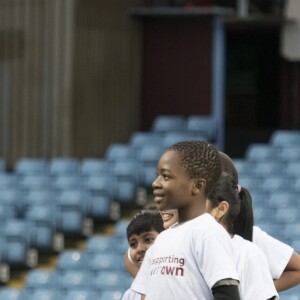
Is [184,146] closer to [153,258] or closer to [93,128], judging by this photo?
[153,258]

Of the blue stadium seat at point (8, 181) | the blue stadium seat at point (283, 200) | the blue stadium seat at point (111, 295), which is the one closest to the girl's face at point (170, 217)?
the blue stadium seat at point (111, 295)

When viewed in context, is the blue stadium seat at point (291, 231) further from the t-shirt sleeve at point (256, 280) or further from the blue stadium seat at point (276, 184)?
the t-shirt sleeve at point (256, 280)

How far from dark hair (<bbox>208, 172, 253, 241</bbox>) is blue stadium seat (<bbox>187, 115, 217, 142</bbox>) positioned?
36.3 ft

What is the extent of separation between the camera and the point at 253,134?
55.4 ft

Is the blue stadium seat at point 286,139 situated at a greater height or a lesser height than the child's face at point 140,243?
lesser

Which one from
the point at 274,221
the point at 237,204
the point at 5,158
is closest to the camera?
the point at 237,204

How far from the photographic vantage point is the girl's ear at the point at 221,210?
3.96 metres

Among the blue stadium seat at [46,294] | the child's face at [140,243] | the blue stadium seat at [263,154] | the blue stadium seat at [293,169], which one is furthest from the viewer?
the blue stadium seat at [263,154]

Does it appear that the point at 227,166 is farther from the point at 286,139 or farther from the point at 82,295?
the point at 286,139

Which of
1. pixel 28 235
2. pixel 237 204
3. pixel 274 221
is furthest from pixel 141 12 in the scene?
pixel 237 204

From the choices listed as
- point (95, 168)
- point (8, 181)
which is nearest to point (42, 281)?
point (95, 168)

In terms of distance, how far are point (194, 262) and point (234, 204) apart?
38 cm

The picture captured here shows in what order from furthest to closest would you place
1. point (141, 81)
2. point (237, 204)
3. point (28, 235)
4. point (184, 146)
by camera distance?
1. point (141, 81)
2. point (28, 235)
3. point (237, 204)
4. point (184, 146)

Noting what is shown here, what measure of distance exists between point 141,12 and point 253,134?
7.19ft
